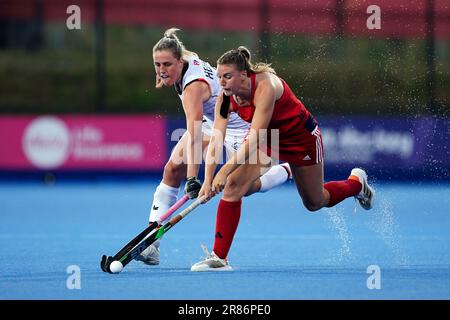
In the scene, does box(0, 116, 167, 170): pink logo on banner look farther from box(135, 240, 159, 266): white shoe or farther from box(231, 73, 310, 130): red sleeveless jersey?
box(231, 73, 310, 130): red sleeveless jersey

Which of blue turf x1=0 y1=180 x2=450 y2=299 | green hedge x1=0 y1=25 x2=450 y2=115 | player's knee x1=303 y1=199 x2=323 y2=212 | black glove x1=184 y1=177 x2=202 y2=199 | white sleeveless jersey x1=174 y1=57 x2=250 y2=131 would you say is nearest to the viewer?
blue turf x1=0 y1=180 x2=450 y2=299

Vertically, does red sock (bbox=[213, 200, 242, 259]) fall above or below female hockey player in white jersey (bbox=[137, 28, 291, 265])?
below

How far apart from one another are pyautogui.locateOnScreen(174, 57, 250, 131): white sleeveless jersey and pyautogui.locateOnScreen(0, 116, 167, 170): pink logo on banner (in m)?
6.70

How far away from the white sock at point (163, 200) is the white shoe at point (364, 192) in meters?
1.29

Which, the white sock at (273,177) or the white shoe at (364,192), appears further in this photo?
the white shoe at (364,192)

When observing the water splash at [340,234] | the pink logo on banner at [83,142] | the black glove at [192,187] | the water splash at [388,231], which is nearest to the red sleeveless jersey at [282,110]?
the black glove at [192,187]

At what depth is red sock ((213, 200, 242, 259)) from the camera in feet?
19.9

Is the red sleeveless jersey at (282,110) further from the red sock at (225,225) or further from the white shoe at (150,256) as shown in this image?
the white shoe at (150,256)

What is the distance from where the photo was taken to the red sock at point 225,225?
6.07 metres

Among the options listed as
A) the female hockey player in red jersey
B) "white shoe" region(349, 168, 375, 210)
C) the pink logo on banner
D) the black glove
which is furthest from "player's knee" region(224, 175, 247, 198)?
the pink logo on banner

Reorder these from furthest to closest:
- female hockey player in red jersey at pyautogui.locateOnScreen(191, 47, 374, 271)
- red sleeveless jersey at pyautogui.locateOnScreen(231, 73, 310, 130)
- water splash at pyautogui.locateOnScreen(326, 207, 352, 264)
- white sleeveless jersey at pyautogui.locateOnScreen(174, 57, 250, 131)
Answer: water splash at pyautogui.locateOnScreen(326, 207, 352, 264)
white sleeveless jersey at pyautogui.locateOnScreen(174, 57, 250, 131)
red sleeveless jersey at pyautogui.locateOnScreen(231, 73, 310, 130)
female hockey player in red jersey at pyautogui.locateOnScreen(191, 47, 374, 271)

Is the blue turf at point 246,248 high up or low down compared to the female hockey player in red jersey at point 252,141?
down

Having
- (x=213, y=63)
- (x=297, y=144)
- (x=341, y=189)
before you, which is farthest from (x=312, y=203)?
(x=213, y=63)

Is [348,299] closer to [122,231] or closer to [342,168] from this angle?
[122,231]
